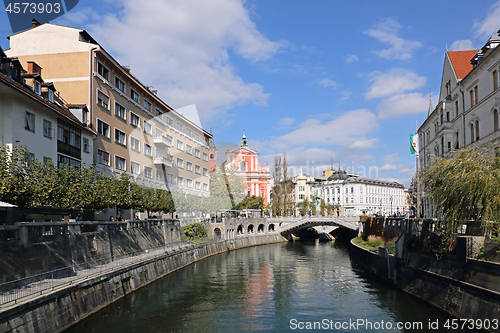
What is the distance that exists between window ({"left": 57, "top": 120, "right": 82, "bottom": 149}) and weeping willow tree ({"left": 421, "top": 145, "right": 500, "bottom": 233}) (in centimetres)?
3183

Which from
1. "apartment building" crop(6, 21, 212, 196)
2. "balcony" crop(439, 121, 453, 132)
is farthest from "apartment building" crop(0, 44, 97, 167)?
"balcony" crop(439, 121, 453, 132)

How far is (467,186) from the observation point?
2475 cm

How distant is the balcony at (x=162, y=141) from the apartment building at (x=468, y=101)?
3733cm

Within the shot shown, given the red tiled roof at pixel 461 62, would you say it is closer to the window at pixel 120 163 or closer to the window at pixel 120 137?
the window at pixel 120 137

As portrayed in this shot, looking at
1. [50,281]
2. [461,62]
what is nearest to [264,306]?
[50,281]

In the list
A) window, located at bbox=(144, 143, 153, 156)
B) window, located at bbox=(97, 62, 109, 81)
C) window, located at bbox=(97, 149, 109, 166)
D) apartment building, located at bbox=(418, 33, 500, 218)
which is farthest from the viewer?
window, located at bbox=(144, 143, 153, 156)

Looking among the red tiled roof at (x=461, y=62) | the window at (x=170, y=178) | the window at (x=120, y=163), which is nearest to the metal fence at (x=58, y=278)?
the window at (x=120, y=163)

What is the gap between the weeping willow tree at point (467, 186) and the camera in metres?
23.8

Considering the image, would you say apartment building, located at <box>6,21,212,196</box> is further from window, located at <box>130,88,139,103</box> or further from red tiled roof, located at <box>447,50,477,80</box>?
red tiled roof, located at <box>447,50,477,80</box>

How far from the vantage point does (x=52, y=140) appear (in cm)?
3572

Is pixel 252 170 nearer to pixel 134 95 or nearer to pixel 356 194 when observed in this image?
pixel 356 194

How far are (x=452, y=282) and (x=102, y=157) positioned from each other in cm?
3763

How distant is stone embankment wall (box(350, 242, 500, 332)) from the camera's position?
20234 millimetres

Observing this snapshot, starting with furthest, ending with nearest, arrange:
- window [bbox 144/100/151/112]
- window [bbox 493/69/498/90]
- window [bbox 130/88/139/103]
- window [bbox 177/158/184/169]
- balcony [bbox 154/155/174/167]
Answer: window [bbox 177/158/184/169], balcony [bbox 154/155/174/167], window [bbox 144/100/151/112], window [bbox 130/88/139/103], window [bbox 493/69/498/90]
